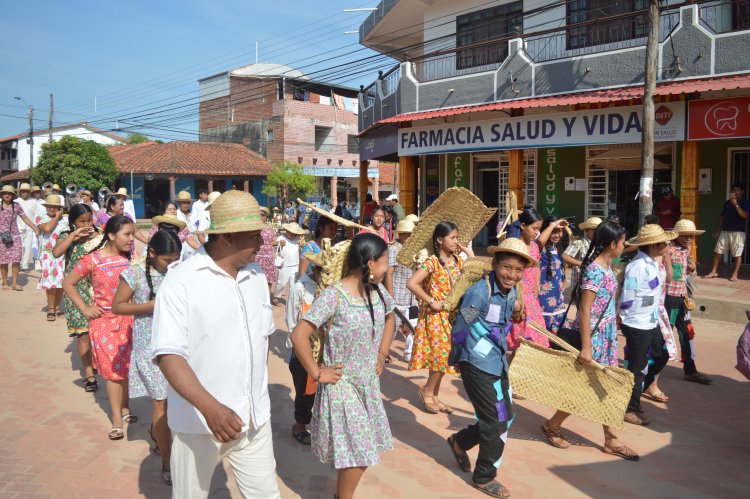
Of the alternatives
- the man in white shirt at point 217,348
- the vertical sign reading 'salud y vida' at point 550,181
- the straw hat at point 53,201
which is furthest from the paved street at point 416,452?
the vertical sign reading 'salud y vida' at point 550,181

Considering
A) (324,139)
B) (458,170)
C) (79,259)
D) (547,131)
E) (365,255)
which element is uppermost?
(324,139)

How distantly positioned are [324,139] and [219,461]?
41.5 m

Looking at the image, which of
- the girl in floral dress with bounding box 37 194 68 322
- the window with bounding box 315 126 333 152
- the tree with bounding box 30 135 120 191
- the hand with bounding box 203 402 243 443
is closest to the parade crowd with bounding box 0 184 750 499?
the hand with bounding box 203 402 243 443

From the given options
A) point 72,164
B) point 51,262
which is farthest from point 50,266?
point 72,164

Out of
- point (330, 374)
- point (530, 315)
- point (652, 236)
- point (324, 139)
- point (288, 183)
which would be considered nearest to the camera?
point (330, 374)

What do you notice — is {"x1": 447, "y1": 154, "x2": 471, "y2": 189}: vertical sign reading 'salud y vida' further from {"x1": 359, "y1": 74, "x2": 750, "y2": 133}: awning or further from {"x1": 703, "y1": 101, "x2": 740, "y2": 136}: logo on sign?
{"x1": 703, "y1": 101, "x2": 740, "y2": 136}: logo on sign

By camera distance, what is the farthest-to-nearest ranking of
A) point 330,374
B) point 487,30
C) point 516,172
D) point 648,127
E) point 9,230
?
point 487,30 → point 516,172 → point 9,230 → point 648,127 → point 330,374

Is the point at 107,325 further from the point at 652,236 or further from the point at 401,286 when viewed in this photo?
the point at 652,236

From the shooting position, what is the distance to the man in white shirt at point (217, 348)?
2346 mm

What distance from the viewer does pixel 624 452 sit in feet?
13.9

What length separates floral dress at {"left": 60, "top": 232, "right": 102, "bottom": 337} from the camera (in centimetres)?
554

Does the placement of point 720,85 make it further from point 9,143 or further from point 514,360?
point 9,143

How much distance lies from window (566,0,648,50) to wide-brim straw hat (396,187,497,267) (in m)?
9.58

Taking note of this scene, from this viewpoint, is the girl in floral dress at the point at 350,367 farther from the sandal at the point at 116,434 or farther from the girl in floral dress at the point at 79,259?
the girl in floral dress at the point at 79,259
